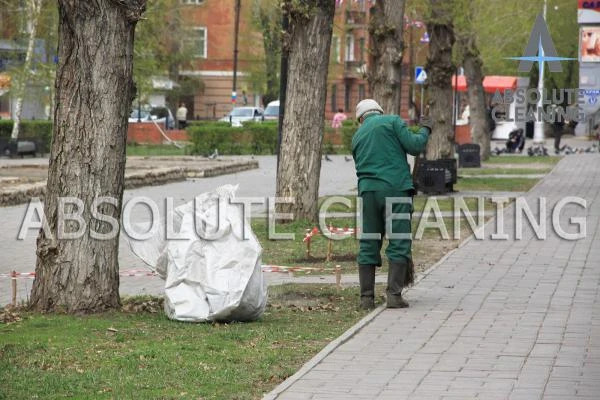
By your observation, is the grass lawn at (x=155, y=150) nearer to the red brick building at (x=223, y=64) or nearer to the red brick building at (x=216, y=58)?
the red brick building at (x=216, y=58)

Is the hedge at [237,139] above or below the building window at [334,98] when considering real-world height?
below

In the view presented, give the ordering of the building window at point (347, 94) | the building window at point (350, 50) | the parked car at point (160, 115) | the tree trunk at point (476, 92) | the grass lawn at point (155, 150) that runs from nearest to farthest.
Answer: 1. the tree trunk at point (476, 92)
2. the grass lawn at point (155, 150)
3. the parked car at point (160, 115)
4. the building window at point (350, 50)
5. the building window at point (347, 94)

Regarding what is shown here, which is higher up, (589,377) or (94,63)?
(94,63)

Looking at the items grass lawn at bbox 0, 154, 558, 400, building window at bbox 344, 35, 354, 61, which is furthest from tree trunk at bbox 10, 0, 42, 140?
building window at bbox 344, 35, 354, 61

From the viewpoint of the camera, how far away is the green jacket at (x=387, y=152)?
1054 cm

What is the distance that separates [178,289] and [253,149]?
33815 millimetres

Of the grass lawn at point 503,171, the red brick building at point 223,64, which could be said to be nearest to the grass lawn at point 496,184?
the grass lawn at point 503,171

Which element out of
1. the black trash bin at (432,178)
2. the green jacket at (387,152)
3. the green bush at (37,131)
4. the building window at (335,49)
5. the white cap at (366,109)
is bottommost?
the black trash bin at (432,178)

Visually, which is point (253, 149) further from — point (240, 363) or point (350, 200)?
point (240, 363)

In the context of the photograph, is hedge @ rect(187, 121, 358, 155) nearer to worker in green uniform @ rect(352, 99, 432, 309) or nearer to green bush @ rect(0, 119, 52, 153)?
green bush @ rect(0, 119, 52, 153)

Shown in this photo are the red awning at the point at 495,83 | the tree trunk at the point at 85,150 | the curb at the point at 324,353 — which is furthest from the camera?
the red awning at the point at 495,83

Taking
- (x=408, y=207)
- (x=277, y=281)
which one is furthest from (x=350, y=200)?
(x=408, y=207)

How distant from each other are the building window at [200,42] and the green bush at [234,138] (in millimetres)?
29194

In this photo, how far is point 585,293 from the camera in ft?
38.2
